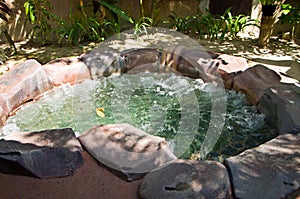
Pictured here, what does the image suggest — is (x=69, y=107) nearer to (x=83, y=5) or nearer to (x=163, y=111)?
(x=163, y=111)

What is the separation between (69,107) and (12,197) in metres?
1.71

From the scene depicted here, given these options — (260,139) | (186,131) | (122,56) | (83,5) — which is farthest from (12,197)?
(83,5)

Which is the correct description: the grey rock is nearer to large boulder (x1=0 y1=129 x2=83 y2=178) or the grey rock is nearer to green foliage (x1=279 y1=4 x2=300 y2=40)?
large boulder (x1=0 y1=129 x2=83 y2=178)

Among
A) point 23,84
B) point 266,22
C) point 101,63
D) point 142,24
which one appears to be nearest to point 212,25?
point 266,22

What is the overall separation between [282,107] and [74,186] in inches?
76.9

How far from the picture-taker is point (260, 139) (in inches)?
110

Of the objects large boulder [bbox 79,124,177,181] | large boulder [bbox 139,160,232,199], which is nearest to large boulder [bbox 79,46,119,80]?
large boulder [bbox 79,124,177,181]

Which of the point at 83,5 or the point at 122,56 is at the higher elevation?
the point at 83,5

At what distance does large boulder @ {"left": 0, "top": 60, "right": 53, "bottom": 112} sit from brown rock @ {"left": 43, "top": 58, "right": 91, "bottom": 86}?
10 cm

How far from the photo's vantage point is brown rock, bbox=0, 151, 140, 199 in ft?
6.17

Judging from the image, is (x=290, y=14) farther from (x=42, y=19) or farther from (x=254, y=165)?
(x=42, y=19)

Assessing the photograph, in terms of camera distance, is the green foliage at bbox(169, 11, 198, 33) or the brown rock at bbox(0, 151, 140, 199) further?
the green foliage at bbox(169, 11, 198, 33)

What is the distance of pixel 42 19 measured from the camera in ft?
18.3

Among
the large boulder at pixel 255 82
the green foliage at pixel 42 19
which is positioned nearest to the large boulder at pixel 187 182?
the large boulder at pixel 255 82
